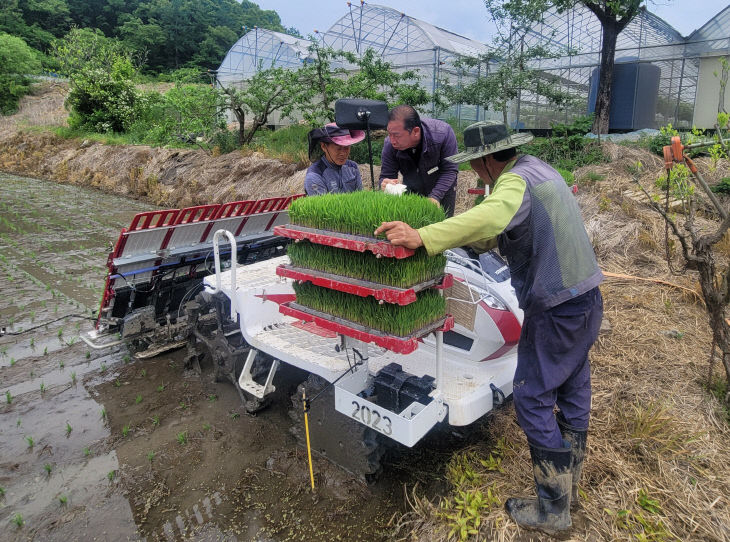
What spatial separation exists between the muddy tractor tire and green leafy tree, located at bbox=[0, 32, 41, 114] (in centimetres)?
4262

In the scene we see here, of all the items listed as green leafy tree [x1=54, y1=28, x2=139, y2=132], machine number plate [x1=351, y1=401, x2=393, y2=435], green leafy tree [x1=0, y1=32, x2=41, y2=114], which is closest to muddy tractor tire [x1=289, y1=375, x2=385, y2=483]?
machine number plate [x1=351, y1=401, x2=393, y2=435]

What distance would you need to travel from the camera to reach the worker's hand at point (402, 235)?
7.94 ft

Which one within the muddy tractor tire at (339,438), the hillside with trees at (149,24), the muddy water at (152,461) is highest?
the hillside with trees at (149,24)

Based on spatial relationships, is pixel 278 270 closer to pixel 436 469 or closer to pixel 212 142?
pixel 436 469

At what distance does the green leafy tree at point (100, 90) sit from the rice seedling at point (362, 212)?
83.4 feet

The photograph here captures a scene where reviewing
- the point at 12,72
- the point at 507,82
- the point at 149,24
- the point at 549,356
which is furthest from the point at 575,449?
the point at 149,24

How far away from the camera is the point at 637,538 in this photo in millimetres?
2514

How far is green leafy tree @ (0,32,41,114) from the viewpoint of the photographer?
3566cm

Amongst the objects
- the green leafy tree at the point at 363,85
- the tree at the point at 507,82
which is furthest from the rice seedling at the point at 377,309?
the green leafy tree at the point at 363,85

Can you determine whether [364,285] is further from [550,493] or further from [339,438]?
[550,493]

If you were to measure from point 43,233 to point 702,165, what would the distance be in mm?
14235

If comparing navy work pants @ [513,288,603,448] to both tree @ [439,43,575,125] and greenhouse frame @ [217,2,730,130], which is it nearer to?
tree @ [439,43,575,125]

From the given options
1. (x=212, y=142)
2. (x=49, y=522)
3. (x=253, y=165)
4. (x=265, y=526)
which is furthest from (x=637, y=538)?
(x=212, y=142)

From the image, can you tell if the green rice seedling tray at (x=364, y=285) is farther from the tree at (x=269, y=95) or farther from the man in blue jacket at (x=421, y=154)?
the tree at (x=269, y=95)
